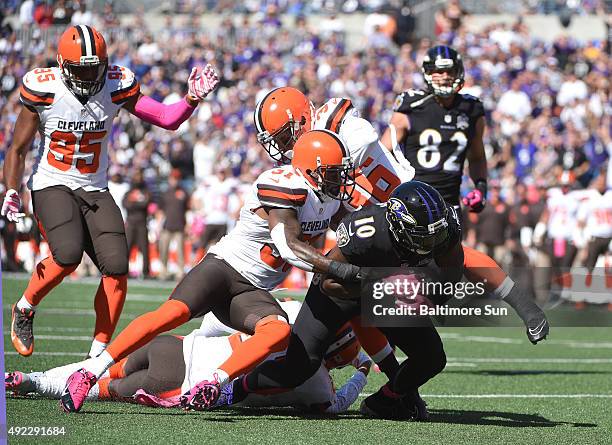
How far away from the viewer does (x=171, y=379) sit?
586 centimetres

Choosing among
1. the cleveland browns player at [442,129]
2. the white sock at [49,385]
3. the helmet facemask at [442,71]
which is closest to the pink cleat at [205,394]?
the white sock at [49,385]

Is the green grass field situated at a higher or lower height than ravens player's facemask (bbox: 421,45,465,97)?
lower

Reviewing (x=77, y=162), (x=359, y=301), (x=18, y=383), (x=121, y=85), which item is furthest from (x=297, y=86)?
(x=359, y=301)

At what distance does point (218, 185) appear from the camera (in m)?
17.0

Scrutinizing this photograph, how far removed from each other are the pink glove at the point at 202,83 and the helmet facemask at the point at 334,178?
1334 millimetres

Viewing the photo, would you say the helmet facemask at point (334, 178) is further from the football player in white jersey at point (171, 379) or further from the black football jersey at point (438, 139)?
the black football jersey at point (438, 139)

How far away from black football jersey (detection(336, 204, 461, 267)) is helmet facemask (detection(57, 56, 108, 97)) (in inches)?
77.6

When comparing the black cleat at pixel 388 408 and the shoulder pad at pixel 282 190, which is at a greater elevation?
the shoulder pad at pixel 282 190

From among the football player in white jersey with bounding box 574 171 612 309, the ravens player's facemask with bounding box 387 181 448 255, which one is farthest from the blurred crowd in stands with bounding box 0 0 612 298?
the ravens player's facemask with bounding box 387 181 448 255

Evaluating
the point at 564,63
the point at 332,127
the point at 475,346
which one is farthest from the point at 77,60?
the point at 564,63

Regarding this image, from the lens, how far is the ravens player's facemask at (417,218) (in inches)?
203

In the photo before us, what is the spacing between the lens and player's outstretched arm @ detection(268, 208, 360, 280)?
5.24 metres

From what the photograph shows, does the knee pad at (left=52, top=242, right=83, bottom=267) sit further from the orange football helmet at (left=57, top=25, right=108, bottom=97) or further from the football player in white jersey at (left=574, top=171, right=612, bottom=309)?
the football player in white jersey at (left=574, top=171, right=612, bottom=309)

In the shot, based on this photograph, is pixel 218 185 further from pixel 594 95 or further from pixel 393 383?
pixel 393 383
